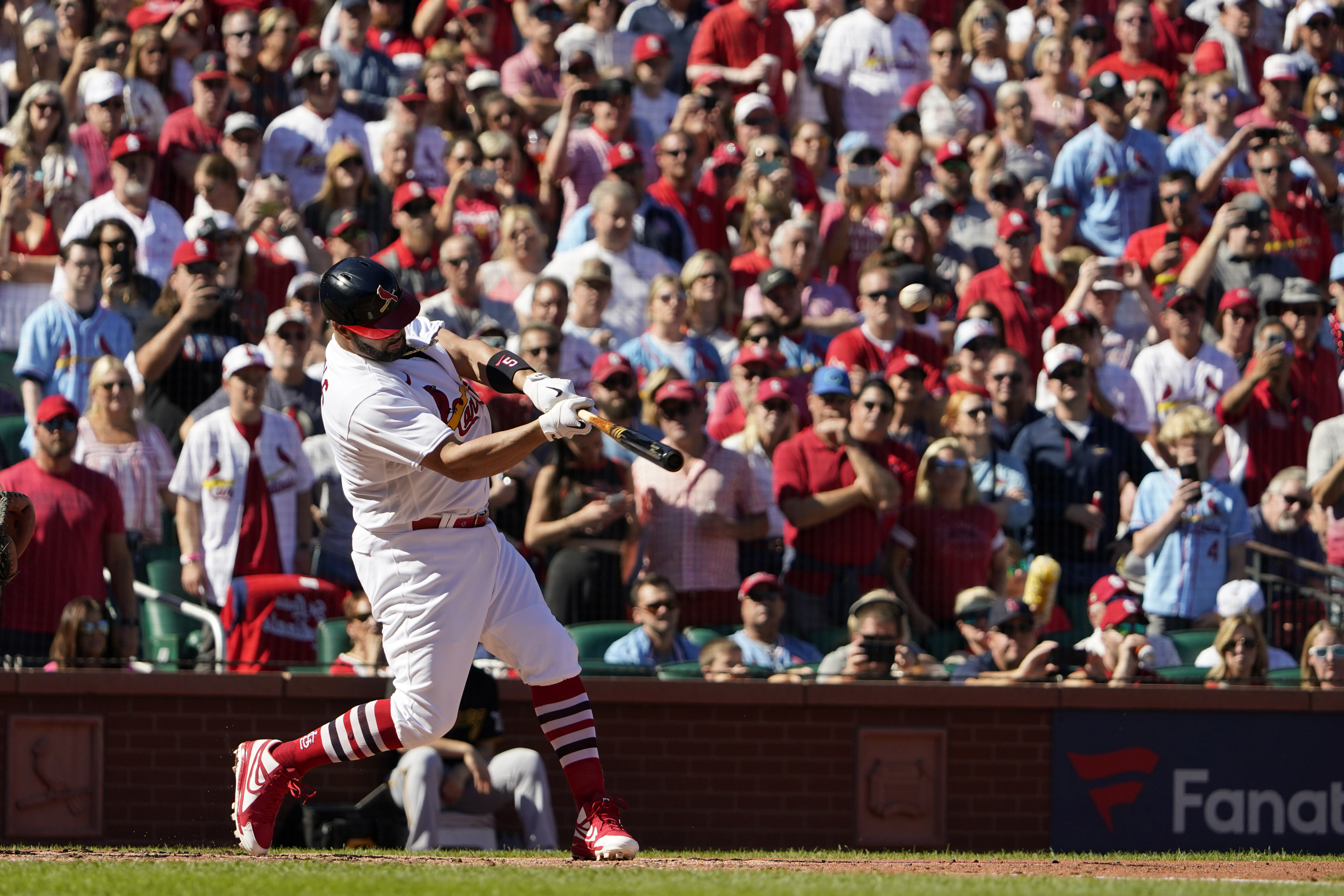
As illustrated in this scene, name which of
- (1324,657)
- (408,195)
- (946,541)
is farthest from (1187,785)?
(408,195)

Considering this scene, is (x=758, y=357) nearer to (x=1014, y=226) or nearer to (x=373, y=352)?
(x=1014, y=226)

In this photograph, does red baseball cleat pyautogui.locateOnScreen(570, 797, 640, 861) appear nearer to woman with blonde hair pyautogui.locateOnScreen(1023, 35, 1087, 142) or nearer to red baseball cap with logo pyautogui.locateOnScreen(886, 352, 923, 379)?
red baseball cap with logo pyautogui.locateOnScreen(886, 352, 923, 379)

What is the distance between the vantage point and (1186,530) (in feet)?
27.7

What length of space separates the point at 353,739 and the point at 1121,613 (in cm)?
374

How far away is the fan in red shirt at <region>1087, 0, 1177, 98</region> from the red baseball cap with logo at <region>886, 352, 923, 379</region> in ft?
14.6

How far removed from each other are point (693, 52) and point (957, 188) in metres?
2.18

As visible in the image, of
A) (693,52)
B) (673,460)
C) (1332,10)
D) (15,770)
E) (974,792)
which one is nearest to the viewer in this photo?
(673,460)

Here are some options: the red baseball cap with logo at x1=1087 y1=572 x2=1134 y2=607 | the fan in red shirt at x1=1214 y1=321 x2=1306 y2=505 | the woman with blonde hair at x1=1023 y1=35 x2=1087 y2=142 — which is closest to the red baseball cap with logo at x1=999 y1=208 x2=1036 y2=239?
the fan in red shirt at x1=1214 y1=321 x2=1306 y2=505

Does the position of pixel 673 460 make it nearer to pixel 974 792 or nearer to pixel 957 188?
pixel 974 792

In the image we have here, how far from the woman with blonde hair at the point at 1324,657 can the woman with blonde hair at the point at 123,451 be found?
194 inches

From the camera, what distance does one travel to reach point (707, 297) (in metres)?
9.80

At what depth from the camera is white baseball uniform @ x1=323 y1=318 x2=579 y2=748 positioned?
542 cm

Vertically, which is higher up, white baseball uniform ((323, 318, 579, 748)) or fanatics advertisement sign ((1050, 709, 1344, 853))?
white baseball uniform ((323, 318, 579, 748))

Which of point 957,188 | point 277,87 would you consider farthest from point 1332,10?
point 277,87
